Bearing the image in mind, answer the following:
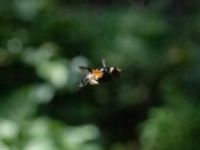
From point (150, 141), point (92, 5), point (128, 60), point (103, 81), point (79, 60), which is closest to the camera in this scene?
point (103, 81)

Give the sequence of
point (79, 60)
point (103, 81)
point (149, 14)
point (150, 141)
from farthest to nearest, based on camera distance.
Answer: point (149, 14)
point (79, 60)
point (150, 141)
point (103, 81)

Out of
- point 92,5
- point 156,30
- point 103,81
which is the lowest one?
point 103,81

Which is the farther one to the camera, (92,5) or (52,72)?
(92,5)

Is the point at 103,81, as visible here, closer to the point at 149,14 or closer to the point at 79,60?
the point at 79,60

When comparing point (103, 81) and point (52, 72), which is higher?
point (52, 72)

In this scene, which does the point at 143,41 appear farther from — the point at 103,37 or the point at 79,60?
the point at 79,60

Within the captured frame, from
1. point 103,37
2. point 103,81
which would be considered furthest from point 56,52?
point 103,81

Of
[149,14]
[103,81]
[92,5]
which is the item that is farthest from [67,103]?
[103,81]
